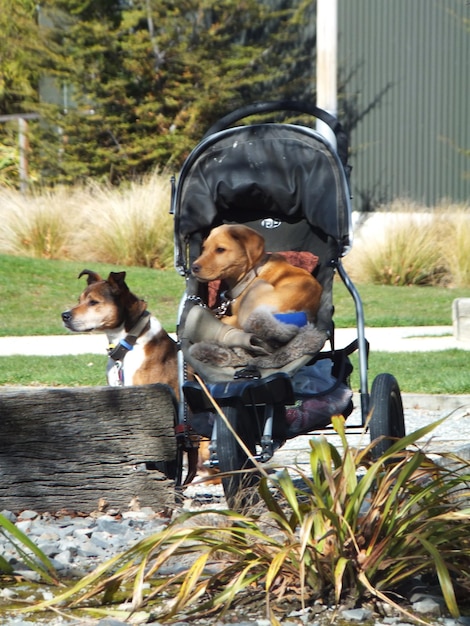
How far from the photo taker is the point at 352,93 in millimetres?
25281

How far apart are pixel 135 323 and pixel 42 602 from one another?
2992mm

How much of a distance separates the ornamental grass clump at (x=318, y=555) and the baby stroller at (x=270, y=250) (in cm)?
63

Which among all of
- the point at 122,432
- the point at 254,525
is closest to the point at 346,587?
the point at 254,525

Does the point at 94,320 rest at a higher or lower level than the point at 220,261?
lower

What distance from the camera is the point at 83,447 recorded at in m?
4.80

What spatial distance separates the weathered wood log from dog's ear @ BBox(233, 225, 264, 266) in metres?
0.89

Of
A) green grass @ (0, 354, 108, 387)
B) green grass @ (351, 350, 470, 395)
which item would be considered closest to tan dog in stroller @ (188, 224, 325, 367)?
green grass @ (351, 350, 470, 395)

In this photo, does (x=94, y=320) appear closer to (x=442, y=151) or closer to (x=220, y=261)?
(x=220, y=261)

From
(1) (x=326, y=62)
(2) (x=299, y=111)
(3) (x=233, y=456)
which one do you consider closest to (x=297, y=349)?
(3) (x=233, y=456)

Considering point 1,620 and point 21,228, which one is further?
point 21,228

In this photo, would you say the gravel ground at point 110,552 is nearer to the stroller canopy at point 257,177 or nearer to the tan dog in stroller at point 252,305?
the tan dog in stroller at point 252,305

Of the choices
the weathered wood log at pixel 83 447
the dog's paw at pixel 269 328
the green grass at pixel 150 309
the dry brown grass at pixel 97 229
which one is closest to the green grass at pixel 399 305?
the green grass at pixel 150 309

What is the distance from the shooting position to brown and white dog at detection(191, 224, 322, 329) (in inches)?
205

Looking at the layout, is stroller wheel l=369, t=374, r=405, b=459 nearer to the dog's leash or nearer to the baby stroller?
the baby stroller
